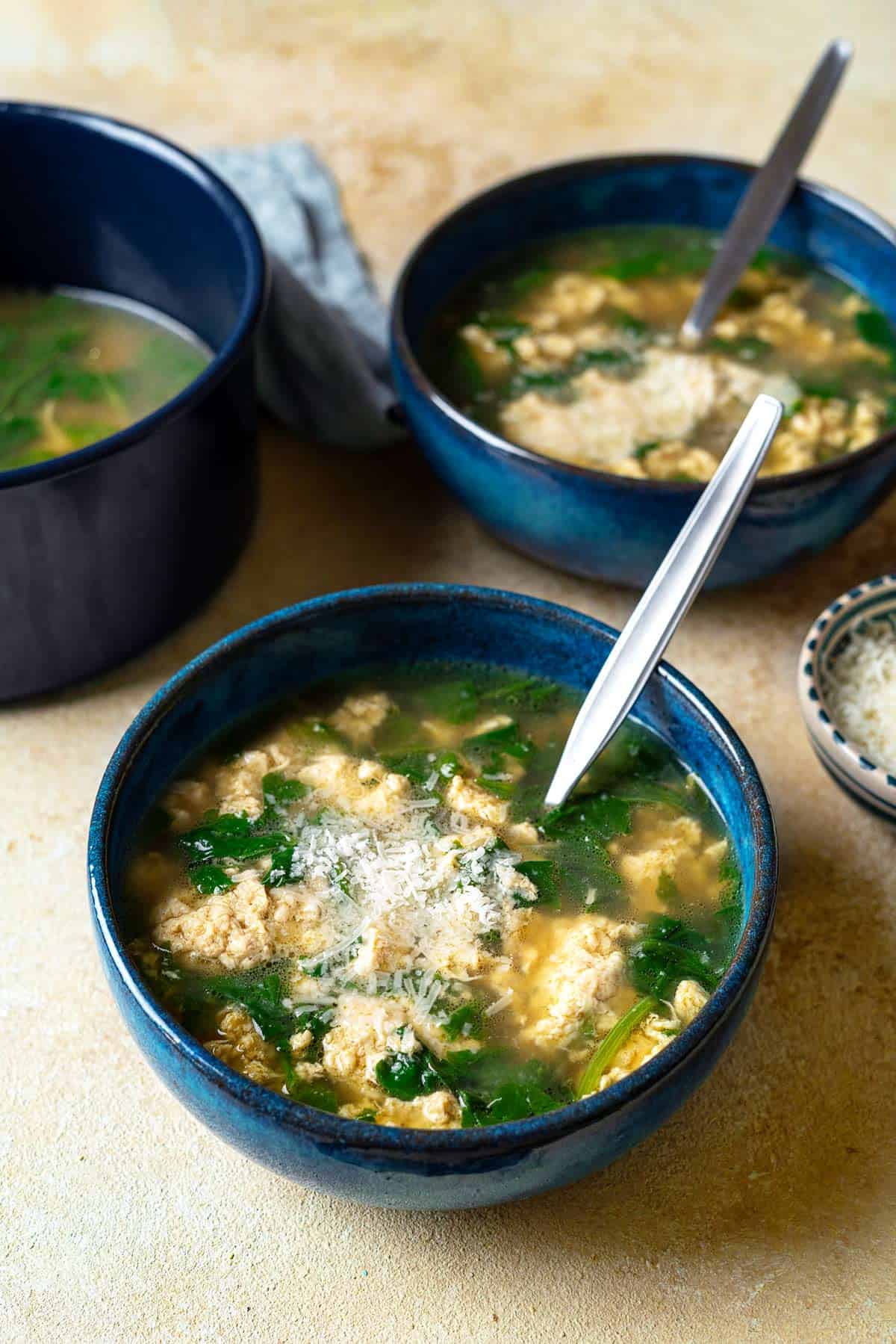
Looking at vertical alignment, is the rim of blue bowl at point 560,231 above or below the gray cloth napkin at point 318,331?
above

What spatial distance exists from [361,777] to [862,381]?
3.78 ft

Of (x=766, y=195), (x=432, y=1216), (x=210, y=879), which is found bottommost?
(x=432, y=1216)

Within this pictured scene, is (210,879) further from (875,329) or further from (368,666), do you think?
(875,329)

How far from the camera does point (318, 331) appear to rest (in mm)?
2504

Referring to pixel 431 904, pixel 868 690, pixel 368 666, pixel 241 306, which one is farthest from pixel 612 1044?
pixel 241 306

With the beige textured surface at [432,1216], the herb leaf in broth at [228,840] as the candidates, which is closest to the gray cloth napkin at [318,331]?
the beige textured surface at [432,1216]

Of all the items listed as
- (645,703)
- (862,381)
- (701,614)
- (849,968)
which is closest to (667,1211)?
(849,968)

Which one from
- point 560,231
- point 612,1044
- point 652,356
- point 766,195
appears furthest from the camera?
point 560,231

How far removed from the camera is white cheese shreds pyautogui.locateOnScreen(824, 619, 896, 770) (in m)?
2.01

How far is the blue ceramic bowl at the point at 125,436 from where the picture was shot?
1.93m

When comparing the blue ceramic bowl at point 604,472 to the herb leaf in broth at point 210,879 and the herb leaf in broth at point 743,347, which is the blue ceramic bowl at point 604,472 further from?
the herb leaf in broth at point 210,879

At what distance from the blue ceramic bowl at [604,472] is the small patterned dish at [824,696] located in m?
0.12

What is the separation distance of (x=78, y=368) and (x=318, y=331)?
0.39 metres

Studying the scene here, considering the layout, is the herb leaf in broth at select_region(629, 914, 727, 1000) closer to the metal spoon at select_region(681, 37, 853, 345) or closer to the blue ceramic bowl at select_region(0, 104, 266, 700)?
the blue ceramic bowl at select_region(0, 104, 266, 700)
